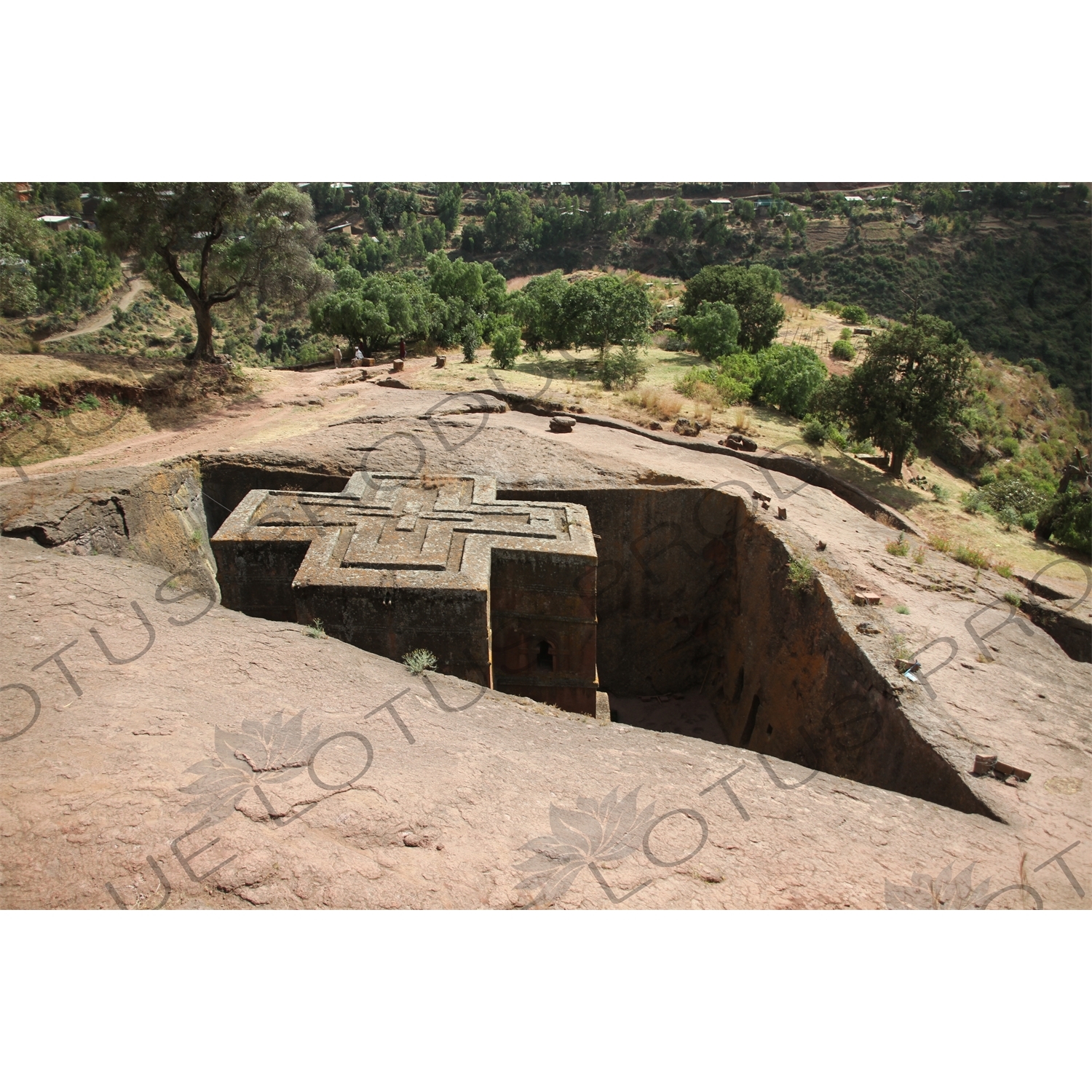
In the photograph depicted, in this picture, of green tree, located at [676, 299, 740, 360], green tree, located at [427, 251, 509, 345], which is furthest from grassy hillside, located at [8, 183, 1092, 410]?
green tree, located at [676, 299, 740, 360]

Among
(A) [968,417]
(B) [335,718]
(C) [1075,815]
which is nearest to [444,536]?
(B) [335,718]

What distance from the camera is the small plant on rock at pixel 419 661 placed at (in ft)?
19.8

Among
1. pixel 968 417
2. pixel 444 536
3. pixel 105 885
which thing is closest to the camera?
pixel 105 885

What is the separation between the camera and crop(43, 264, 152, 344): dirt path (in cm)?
3447

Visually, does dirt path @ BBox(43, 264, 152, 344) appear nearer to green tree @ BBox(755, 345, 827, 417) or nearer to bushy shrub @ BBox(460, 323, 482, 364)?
bushy shrub @ BBox(460, 323, 482, 364)

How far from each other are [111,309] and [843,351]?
37051 mm

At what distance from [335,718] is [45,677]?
2.10 meters

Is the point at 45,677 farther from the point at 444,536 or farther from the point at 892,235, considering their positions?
the point at 892,235

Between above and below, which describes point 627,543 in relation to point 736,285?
below

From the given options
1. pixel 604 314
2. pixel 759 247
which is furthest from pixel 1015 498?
pixel 759 247

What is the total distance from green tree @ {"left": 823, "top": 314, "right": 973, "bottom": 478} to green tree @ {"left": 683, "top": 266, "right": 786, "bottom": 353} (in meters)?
8.90

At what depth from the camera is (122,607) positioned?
20.5 ft
